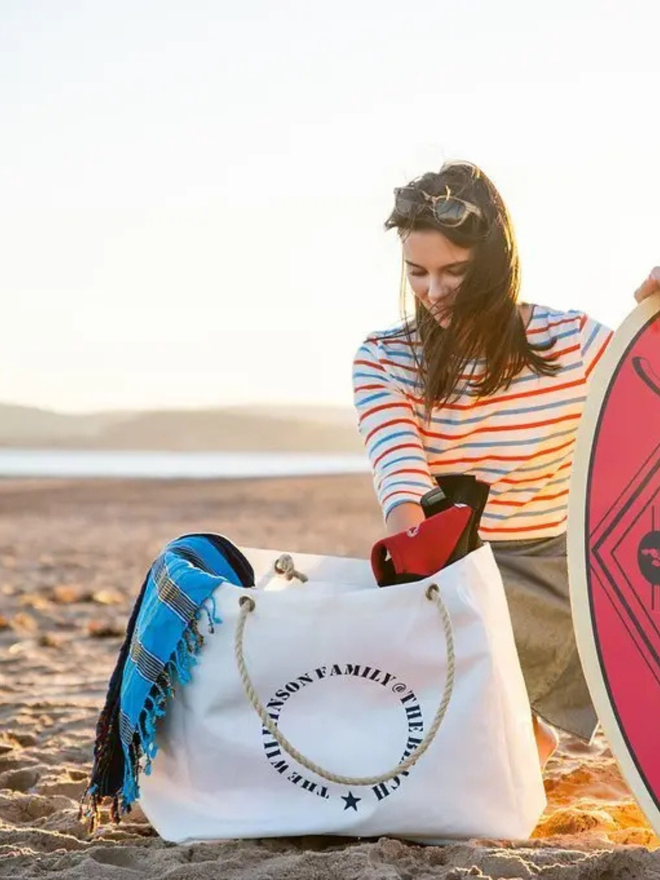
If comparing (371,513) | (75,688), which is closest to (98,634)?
(75,688)

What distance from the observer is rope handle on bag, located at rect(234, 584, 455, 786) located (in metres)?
2.27

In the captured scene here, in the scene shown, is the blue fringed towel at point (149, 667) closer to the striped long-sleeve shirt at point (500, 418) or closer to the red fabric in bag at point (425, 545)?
the red fabric in bag at point (425, 545)

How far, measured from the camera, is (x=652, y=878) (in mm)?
2115

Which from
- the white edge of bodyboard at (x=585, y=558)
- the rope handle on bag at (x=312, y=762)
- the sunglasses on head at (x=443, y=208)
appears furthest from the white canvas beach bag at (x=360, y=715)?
the sunglasses on head at (x=443, y=208)

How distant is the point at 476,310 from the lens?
279 centimetres

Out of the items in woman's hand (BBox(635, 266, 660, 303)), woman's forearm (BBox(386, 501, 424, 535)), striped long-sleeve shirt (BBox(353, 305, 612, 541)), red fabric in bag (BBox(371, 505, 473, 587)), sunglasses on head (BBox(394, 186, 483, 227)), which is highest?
sunglasses on head (BBox(394, 186, 483, 227))

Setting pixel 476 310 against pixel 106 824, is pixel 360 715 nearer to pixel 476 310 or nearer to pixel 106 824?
pixel 106 824

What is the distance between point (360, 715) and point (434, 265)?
985 millimetres

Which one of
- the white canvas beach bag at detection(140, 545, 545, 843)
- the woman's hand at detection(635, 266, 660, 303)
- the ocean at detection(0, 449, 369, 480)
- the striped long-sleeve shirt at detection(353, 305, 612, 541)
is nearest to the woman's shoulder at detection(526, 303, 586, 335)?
the striped long-sleeve shirt at detection(353, 305, 612, 541)

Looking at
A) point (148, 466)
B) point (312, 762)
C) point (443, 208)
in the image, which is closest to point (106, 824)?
point (312, 762)

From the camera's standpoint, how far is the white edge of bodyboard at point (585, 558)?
7.29ft

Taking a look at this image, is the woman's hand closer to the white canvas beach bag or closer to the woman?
the woman

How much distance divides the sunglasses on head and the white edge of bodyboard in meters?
0.48

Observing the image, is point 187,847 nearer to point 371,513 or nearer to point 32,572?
point 32,572
